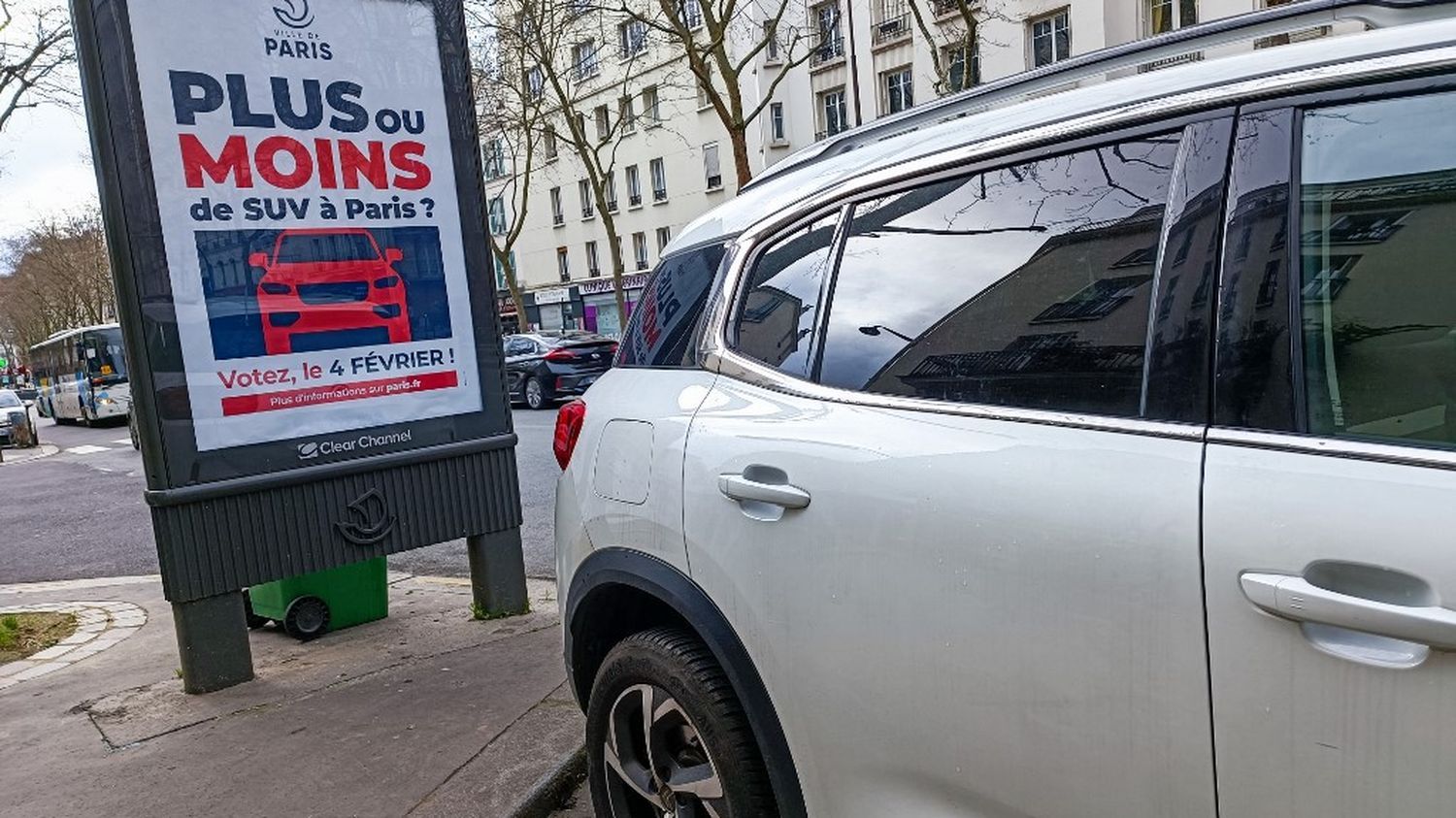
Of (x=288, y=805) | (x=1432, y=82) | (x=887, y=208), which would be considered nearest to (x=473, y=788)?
(x=288, y=805)

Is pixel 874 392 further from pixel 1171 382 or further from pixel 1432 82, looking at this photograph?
pixel 1432 82

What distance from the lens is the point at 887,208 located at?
215cm

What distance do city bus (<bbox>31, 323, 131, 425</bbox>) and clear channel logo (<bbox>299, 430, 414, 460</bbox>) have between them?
27796mm

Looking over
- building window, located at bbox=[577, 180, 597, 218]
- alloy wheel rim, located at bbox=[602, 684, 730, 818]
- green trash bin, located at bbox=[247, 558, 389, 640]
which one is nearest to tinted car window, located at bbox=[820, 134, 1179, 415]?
alloy wheel rim, located at bbox=[602, 684, 730, 818]

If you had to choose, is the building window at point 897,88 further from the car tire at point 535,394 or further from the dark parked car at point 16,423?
the dark parked car at point 16,423

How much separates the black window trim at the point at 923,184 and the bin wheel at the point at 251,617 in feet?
13.6

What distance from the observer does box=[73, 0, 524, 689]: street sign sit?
4.19 metres

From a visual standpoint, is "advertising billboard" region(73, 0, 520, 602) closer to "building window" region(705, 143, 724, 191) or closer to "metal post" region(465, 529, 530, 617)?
"metal post" region(465, 529, 530, 617)

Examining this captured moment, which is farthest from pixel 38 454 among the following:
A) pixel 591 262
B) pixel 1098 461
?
pixel 1098 461

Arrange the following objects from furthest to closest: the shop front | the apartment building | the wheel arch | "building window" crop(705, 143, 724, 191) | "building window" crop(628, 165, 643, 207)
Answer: the shop front, "building window" crop(628, 165, 643, 207), "building window" crop(705, 143, 724, 191), the apartment building, the wheel arch

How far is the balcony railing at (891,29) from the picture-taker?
29375mm

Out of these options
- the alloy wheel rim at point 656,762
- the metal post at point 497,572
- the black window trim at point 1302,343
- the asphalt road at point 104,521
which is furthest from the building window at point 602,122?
the black window trim at point 1302,343

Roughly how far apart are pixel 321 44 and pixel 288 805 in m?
3.26

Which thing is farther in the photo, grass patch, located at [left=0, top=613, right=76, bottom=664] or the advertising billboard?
grass patch, located at [left=0, top=613, right=76, bottom=664]
